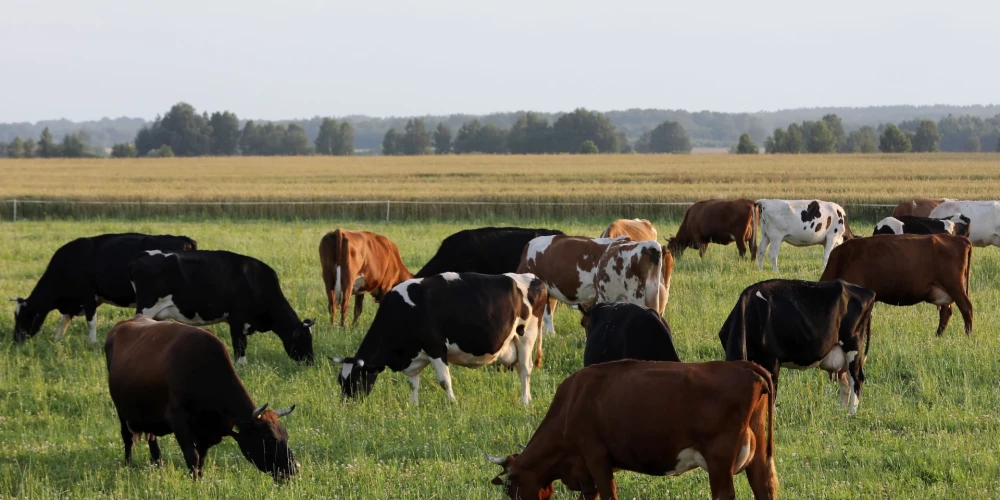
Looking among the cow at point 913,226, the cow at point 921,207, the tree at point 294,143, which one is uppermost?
the tree at point 294,143

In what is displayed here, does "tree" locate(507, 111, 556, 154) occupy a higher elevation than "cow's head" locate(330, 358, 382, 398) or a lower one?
higher

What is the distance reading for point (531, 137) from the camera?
116 metres

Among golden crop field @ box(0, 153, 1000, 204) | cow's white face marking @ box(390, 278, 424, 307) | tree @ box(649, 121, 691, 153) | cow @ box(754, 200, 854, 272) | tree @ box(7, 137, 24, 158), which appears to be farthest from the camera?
tree @ box(649, 121, 691, 153)

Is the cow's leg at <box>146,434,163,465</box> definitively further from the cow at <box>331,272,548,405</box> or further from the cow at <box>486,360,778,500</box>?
the cow at <box>486,360,778,500</box>

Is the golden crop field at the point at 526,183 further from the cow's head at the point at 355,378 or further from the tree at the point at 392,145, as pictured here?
the tree at the point at 392,145

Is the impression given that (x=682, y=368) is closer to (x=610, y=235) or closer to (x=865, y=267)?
(x=865, y=267)

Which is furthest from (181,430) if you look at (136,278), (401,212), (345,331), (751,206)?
(401,212)

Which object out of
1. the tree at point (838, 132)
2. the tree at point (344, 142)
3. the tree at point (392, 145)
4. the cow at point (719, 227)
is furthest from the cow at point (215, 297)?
the tree at point (344, 142)

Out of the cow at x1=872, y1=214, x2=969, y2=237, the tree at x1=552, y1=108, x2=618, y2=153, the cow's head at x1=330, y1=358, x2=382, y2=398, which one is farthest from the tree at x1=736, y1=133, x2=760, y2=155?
the cow's head at x1=330, y1=358, x2=382, y2=398

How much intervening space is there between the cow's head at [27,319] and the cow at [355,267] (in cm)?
393

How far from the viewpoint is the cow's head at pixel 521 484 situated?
6.69 meters

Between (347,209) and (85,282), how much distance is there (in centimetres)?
2031

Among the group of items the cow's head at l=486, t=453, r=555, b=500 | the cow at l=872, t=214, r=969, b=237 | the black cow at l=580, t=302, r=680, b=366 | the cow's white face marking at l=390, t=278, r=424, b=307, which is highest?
the cow at l=872, t=214, r=969, b=237

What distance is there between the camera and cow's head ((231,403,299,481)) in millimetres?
8008
